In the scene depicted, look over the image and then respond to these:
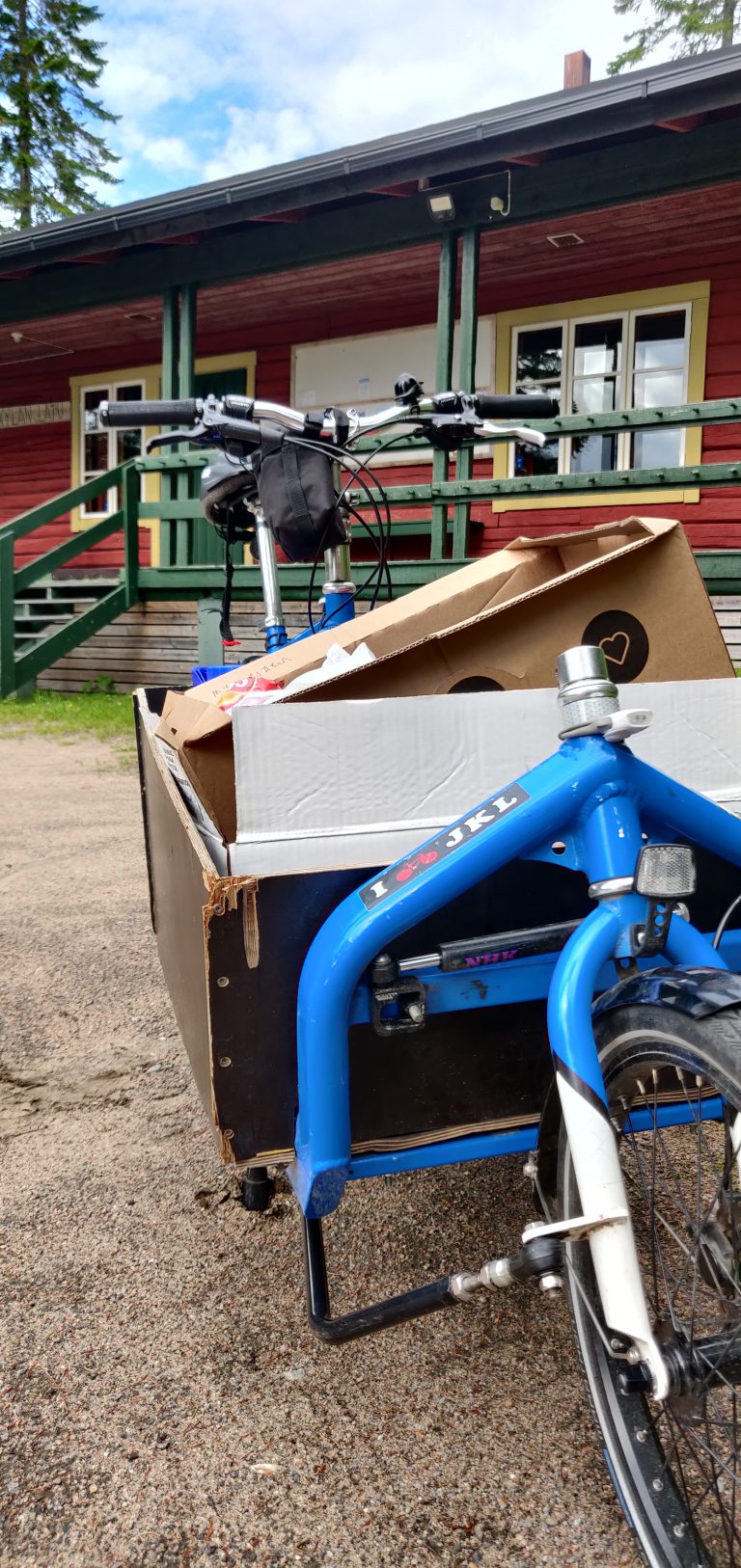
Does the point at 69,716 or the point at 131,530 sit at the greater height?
the point at 131,530

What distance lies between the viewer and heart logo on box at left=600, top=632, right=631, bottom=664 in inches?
59.1

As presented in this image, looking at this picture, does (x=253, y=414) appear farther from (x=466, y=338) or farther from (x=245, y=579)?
(x=245, y=579)

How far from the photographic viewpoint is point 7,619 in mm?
9125

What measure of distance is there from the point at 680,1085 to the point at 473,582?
33.1 inches

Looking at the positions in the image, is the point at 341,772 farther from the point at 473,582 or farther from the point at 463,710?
the point at 473,582

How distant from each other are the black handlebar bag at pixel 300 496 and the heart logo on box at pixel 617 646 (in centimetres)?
101

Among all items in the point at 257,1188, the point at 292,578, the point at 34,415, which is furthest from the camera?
the point at 34,415

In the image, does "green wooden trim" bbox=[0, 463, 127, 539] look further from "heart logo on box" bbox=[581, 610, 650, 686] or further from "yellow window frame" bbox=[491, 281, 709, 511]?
"heart logo on box" bbox=[581, 610, 650, 686]

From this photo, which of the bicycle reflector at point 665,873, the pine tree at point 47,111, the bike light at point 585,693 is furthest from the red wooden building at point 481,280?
the pine tree at point 47,111

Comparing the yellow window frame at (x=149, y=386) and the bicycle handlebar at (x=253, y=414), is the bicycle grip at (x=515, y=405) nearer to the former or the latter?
the bicycle handlebar at (x=253, y=414)

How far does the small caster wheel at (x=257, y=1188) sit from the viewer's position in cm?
133

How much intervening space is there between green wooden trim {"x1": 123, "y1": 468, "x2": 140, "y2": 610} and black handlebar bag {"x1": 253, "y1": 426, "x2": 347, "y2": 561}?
24.6 feet

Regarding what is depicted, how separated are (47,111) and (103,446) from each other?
54.7 ft

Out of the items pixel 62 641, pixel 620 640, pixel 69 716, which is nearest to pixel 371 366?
pixel 62 641
